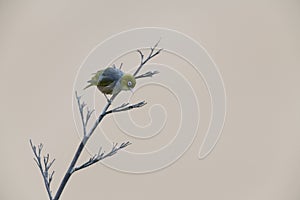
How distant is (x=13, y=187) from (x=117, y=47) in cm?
48

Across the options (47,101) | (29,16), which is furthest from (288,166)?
(29,16)

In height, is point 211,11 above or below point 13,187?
above

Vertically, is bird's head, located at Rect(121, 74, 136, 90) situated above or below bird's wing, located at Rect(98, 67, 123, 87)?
below

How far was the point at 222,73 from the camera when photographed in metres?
1.06

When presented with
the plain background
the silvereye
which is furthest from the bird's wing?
the plain background

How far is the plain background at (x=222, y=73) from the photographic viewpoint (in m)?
1.05

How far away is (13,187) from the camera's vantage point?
107 cm

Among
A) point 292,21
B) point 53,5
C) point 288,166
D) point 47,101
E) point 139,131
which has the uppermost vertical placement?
point 53,5

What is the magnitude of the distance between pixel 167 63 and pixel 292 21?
36 cm

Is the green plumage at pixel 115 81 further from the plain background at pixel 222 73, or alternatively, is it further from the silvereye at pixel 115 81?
the plain background at pixel 222 73

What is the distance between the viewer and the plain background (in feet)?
3.45

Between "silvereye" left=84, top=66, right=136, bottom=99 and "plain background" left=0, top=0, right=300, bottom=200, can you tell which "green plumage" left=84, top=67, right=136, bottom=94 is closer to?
"silvereye" left=84, top=66, right=136, bottom=99

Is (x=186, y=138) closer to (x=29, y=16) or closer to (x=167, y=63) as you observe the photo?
(x=167, y=63)

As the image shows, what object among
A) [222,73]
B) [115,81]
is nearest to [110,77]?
[115,81]
